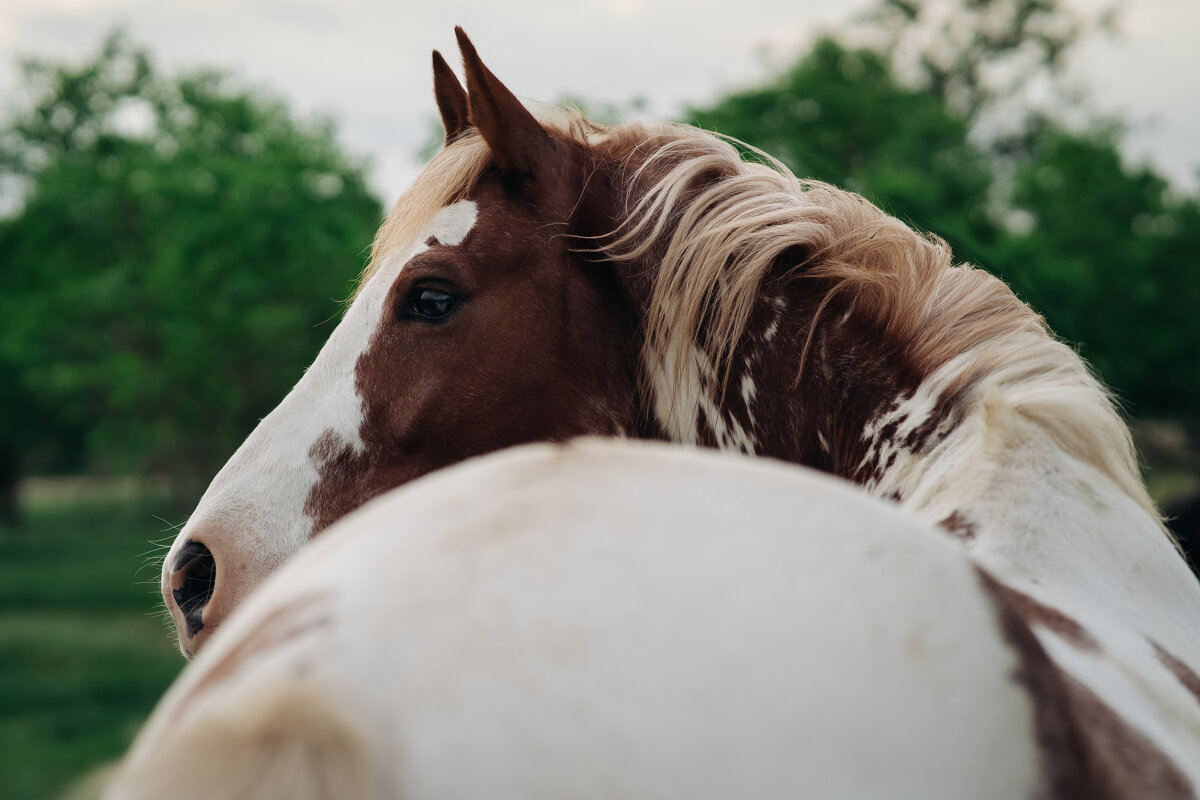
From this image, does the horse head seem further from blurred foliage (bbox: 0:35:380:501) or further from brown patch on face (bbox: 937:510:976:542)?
blurred foliage (bbox: 0:35:380:501)

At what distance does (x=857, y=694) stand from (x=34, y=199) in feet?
75.9

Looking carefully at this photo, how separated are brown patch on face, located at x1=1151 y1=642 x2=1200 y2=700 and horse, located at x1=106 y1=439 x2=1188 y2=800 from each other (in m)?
0.39

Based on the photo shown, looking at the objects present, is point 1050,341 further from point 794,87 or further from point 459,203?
point 794,87

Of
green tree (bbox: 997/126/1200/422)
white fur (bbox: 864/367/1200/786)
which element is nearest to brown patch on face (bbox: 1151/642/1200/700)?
white fur (bbox: 864/367/1200/786)

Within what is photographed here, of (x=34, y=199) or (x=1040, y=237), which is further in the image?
(x=34, y=199)

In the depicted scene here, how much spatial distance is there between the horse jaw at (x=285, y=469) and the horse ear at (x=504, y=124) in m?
0.14

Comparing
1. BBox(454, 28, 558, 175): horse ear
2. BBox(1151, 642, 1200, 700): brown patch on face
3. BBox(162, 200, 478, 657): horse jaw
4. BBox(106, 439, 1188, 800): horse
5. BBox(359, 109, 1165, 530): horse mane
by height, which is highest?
BBox(454, 28, 558, 175): horse ear

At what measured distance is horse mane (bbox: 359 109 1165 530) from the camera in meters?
1.60

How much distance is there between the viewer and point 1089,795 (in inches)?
33.3

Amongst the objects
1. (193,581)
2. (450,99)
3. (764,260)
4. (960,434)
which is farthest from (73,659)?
(960,434)

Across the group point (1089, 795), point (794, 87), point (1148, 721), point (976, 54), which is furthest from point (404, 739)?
point (976, 54)

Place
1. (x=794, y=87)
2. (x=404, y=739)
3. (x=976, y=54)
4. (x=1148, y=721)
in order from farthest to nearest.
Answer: (x=976, y=54) → (x=794, y=87) → (x=1148, y=721) → (x=404, y=739)

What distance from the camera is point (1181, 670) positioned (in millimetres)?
1207

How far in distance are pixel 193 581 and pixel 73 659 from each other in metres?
13.2
